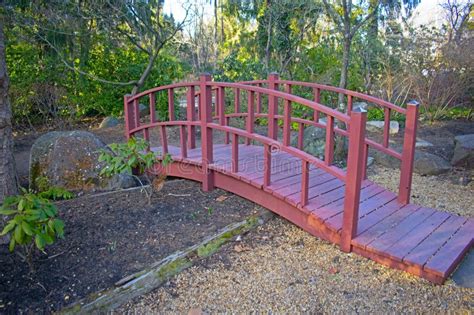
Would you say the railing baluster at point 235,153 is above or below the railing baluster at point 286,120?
below

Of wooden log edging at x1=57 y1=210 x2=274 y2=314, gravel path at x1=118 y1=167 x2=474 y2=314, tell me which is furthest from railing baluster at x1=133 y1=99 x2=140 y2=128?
gravel path at x1=118 y1=167 x2=474 y2=314

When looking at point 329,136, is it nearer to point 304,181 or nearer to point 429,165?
point 304,181

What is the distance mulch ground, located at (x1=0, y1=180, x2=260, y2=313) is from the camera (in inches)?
94.3

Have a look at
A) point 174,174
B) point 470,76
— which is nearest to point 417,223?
point 174,174

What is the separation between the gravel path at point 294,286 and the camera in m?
2.33

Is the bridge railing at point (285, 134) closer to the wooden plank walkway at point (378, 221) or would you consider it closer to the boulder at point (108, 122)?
the wooden plank walkway at point (378, 221)

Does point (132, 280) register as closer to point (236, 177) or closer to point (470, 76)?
point (236, 177)

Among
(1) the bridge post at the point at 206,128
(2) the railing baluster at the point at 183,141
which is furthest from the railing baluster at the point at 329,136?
(2) the railing baluster at the point at 183,141

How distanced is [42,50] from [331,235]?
8.46 meters

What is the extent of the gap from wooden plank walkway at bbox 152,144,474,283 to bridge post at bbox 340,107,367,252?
70 millimetres

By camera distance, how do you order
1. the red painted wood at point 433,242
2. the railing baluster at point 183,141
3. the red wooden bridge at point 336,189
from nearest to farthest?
the red painted wood at point 433,242
the red wooden bridge at point 336,189
the railing baluster at point 183,141

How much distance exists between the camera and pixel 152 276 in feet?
8.46

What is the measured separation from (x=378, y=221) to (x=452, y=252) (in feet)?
1.90

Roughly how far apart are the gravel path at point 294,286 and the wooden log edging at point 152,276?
0.06 meters
